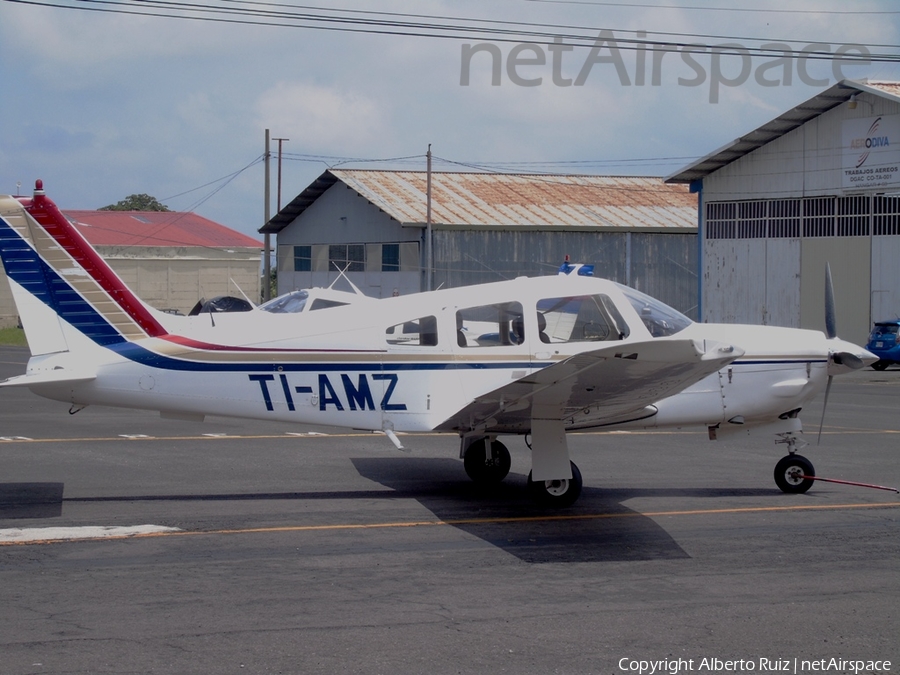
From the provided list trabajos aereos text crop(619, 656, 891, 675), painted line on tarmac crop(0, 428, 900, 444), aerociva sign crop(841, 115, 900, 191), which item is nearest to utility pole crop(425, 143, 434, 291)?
aerociva sign crop(841, 115, 900, 191)

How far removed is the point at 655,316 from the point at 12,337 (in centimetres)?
5017

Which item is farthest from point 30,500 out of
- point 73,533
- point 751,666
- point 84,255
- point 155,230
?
point 155,230

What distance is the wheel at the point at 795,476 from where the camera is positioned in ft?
33.2

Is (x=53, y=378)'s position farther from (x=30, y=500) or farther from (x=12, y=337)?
(x=12, y=337)

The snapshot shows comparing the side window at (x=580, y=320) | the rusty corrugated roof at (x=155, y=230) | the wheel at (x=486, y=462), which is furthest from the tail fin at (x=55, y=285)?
the rusty corrugated roof at (x=155, y=230)

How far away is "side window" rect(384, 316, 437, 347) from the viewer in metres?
9.45

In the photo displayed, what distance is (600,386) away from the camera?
8188 mm

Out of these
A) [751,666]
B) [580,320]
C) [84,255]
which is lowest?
[751,666]

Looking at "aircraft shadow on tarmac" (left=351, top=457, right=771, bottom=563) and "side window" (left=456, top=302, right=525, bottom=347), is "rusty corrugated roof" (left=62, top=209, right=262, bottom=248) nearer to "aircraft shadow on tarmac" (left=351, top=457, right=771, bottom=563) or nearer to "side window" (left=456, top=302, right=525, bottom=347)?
"aircraft shadow on tarmac" (left=351, top=457, right=771, bottom=563)

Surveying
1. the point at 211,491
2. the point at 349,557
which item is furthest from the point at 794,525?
the point at 211,491

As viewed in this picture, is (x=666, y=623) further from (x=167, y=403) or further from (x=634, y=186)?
(x=634, y=186)

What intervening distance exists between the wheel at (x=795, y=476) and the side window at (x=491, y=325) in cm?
305

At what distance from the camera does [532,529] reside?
855 centimetres

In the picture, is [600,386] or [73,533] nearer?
[73,533]
